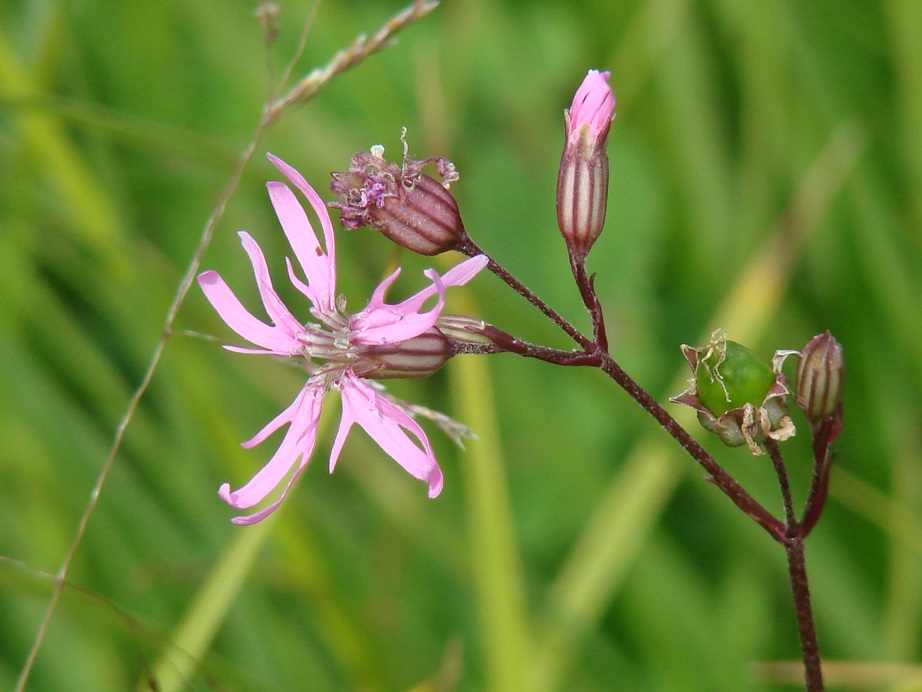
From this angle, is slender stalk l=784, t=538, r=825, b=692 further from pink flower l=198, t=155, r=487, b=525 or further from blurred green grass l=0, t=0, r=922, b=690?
blurred green grass l=0, t=0, r=922, b=690

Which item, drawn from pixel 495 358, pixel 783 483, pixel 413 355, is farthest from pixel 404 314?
pixel 495 358

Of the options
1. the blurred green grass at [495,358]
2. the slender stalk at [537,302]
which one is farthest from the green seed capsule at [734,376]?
the blurred green grass at [495,358]

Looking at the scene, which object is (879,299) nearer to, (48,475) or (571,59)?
(571,59)

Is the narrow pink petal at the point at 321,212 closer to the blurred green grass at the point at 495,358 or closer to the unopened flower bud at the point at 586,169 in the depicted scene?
the unopened flower bud at the point at 586,169

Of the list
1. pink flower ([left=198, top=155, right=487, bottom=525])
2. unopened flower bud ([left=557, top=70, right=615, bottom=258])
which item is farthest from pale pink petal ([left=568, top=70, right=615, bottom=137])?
pink flower ([left=198, top=155, right=487, bottom=525])

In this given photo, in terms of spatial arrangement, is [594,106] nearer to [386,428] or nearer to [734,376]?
[734,376]

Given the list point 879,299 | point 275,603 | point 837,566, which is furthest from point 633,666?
Result: point 879,299
